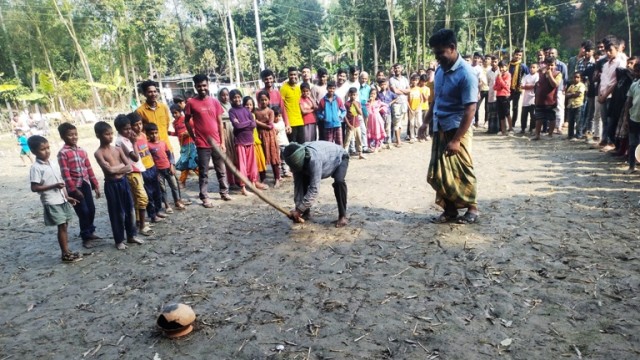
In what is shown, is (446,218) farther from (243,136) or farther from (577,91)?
(577,91)

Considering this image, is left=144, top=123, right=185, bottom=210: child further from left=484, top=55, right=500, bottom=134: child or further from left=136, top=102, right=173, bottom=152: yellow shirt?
left=484, top=55, right=500, bottom=134: child

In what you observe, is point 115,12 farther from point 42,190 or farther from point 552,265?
point 552,265

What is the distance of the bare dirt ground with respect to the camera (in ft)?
8.80

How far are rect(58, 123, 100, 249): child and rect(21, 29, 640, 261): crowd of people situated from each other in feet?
0.04

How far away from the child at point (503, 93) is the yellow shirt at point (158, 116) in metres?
8.10

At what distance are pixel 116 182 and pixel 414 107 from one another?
25.9ft

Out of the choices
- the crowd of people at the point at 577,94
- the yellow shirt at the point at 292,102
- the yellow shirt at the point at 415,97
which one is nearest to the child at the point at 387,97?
the yellow shirt at the point at 415,97

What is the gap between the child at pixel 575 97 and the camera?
8477 millimetres

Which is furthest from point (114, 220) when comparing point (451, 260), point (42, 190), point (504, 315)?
point (504, 315)

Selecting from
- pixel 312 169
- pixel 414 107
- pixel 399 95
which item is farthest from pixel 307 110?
pixel 414 107

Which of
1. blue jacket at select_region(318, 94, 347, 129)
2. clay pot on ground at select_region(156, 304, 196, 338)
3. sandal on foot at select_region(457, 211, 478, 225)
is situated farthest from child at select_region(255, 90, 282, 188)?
clay pot on ground at select_region(156, 304, 196, 338)

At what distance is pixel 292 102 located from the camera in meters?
7.48

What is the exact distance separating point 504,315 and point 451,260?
92 cm

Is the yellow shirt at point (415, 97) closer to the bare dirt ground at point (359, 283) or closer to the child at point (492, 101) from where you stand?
the child at point (492, 101)
